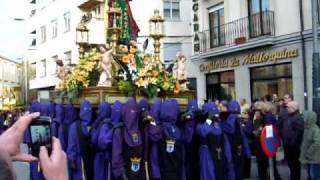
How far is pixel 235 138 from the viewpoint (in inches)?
398

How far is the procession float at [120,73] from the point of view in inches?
410

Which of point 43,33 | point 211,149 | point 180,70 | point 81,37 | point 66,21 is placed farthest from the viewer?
point 43,33

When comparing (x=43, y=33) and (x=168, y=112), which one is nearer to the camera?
(x=168, y=112)

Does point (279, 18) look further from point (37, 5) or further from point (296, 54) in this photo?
point (37, 5)

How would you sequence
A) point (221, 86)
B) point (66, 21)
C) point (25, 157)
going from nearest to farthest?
1. point (25, 157)
2. point (221, 86)
3. point (66, 21)

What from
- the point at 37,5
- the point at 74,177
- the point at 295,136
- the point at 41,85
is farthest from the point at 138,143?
the point at 37,5

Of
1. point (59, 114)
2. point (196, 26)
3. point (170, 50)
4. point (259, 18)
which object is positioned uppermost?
point (196, 26)

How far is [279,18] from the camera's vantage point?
66.8 ft

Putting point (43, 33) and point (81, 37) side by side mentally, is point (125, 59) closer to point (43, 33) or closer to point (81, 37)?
point (81, 37)

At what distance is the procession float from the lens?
10.4 m

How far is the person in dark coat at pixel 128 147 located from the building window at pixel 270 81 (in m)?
12.7

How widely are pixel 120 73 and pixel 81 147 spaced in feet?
7.63

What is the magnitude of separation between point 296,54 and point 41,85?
27305 millimetres

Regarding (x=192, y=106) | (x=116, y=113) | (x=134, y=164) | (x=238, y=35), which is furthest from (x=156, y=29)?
(x=238, y=35)
